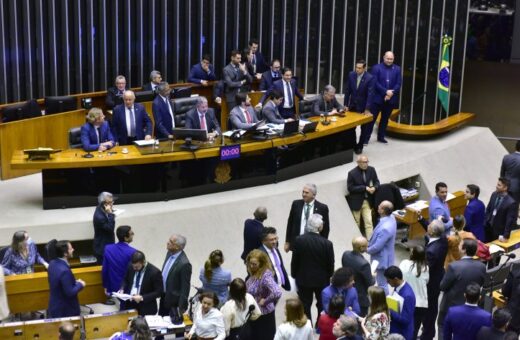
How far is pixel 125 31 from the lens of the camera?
15.2 meters

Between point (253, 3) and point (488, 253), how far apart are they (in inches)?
320

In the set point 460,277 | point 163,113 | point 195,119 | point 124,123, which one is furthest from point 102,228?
point 460,277

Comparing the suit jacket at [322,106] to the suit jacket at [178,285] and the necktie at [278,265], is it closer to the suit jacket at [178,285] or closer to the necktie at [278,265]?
the necktie at [278,265]

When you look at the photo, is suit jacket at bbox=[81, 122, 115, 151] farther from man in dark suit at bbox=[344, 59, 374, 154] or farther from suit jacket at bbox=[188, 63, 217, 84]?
man in dark suit at bbox=[344, 59, 374, 154]

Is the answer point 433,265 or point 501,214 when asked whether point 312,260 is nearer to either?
point 433,265

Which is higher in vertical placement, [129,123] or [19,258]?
[129,123]

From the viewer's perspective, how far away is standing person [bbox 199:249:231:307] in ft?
26.5

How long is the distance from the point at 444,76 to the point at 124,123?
6769 mm

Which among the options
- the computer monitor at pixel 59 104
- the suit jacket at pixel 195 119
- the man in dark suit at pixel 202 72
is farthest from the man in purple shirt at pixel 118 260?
the man in dark suit at pixel 202 72

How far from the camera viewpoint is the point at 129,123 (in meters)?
11.8

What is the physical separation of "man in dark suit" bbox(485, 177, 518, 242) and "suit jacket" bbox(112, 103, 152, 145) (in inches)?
174

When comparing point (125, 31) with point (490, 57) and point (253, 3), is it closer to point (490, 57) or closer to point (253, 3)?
point (253, 3)

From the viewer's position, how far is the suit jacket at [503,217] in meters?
10.8

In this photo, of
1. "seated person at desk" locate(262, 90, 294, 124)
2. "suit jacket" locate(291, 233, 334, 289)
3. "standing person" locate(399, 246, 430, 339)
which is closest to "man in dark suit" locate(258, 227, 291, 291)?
"suit jacket" locate(291, 233, 334, 289)
